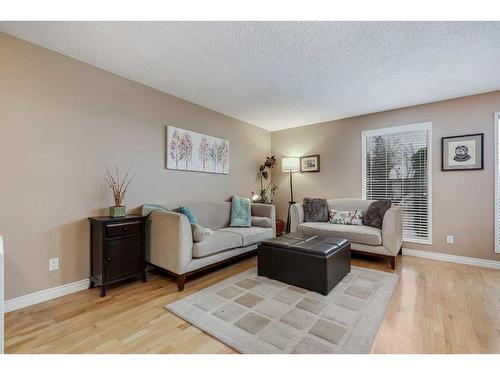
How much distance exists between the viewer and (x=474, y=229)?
3242 mm

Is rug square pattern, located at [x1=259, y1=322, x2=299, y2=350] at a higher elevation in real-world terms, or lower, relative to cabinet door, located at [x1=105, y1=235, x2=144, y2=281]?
lower

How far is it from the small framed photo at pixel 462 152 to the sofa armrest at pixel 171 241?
12.3ft

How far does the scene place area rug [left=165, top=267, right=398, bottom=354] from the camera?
155 centimetres

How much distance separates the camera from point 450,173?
134 inches

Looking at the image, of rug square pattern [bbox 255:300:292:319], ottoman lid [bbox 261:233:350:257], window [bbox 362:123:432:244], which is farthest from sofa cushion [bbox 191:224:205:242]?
window [bbox 362:123:432:244]

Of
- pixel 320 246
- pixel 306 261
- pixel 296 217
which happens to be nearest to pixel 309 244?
pixel 320 246

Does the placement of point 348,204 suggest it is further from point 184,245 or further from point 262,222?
point 184,245

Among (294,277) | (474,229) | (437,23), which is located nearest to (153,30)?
(437,23)

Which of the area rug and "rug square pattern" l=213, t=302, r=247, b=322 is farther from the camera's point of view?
"rug square pattern" l=213, t=302, r=247, b=322

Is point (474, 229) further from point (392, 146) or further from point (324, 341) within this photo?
point (324, 341)

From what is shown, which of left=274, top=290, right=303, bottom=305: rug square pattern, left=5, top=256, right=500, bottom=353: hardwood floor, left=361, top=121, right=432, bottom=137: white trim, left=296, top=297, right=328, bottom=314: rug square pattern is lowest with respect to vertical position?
left=5, top=256, right=500, bottom=353: hardwood floor

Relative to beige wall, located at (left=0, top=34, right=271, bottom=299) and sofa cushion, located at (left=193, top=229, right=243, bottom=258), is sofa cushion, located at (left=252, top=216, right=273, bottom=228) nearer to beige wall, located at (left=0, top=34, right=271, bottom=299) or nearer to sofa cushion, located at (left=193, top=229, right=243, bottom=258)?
sofa cushion, located at (left=193, top=229, right=243, bottom=258)

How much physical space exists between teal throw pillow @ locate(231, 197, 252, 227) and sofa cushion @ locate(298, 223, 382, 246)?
87 centimetres
